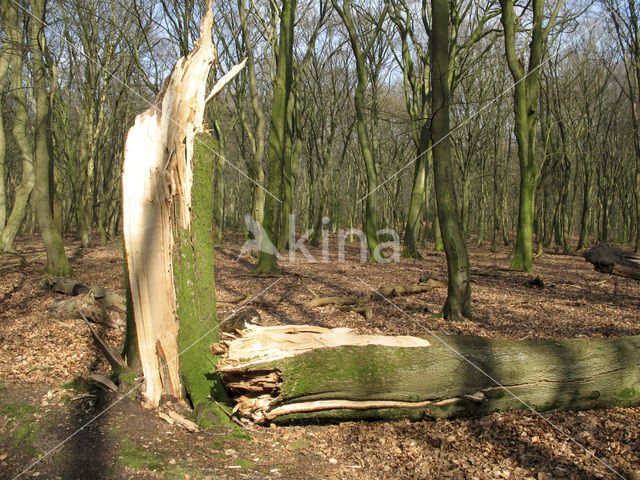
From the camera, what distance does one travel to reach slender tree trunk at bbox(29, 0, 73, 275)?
810 centimetres

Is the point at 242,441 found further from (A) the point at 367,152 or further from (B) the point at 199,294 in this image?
(A) the point at 367,152

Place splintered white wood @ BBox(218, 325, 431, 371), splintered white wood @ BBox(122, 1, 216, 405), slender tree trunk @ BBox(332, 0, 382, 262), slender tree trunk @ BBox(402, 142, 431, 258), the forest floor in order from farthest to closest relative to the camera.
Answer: slender tree trunk @ BBox(402, 142, 431, 258) < slender tree trunk @ BBox(332, 0, 382, 262) < splintered white wood @ BBox(122, 1, 216, 405) < splintered white wood @ BBox(218, 325, 431, 371) < the forest floor

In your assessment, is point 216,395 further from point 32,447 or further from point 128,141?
point 128,141

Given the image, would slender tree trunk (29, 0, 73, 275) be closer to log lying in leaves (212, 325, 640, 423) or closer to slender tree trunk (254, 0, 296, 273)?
slender tree trunk (254, 0, 296, 273)

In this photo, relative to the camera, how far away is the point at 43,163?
812 centimetres

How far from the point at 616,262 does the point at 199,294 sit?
6551mm

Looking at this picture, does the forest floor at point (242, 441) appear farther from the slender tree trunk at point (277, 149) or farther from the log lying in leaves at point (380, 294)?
the slender tree trunk at point (277, 149)

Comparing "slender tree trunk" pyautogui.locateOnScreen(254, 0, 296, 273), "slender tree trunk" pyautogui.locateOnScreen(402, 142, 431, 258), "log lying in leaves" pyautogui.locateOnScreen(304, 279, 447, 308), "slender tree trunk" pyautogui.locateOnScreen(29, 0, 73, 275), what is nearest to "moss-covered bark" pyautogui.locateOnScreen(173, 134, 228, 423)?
"log lying in leaves" pyautogui.locateOnScreen(304, 279, 447, 308)

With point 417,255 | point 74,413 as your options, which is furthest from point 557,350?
point 417,255

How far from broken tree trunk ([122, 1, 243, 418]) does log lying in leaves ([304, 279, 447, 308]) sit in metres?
4.13

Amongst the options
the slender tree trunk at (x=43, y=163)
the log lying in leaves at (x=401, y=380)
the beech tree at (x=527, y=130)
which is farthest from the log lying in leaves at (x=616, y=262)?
the slender tree trunk at (x=43, y=163)

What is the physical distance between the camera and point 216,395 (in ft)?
12.7

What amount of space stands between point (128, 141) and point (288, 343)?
219 centimetres

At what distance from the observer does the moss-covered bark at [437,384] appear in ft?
12.2
